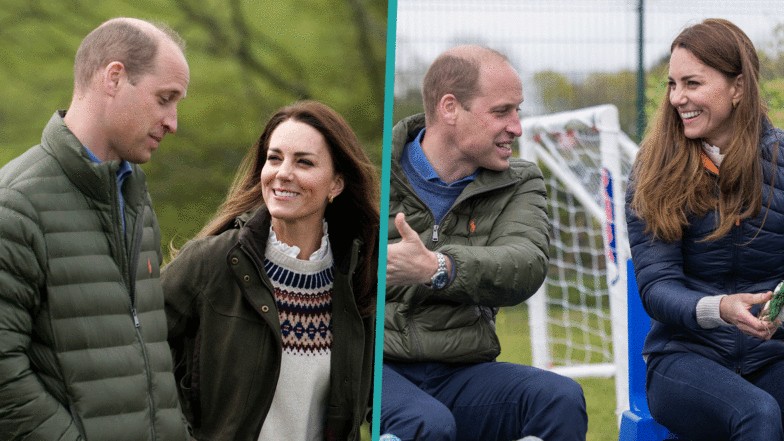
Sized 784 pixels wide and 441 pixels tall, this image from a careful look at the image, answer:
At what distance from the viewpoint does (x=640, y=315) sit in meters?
2.45

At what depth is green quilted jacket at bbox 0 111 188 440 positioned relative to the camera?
1.37 metres

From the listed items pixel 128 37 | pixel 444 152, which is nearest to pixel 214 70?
pixel 128 37

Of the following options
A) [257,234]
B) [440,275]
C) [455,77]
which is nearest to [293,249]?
[257,234]

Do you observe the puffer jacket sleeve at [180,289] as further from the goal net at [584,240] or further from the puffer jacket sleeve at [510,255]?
the goal net at [584,240]

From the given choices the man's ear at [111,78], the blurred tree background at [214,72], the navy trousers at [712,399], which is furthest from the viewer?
the navy trousers at [712,399]

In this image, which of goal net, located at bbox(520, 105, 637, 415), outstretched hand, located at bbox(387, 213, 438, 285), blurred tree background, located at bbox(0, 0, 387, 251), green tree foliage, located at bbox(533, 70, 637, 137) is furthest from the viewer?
green tree foliage, located at bbox(533, 70, 637, 137)

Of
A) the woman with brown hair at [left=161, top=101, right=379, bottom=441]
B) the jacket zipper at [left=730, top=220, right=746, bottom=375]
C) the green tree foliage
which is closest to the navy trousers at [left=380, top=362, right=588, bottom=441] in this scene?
the woman with brown hair at [left=161, top=101, right=379, bottom=441]

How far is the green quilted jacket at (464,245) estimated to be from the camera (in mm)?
1958

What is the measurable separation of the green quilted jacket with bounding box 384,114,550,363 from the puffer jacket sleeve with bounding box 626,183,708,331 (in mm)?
325

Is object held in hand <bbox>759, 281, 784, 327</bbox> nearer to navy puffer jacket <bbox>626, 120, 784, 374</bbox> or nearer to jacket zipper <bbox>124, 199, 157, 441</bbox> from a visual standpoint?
navy puffer jacket <bbox>626, 120, 784, 374</bbox>

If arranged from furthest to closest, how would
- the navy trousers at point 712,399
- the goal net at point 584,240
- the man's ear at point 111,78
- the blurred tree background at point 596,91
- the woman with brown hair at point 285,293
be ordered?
1. the blurred tree background at point 596,91
2. the goal net at point 584,240
3. the navy trousers at point 712,399
4. the woman with brown hair at point 285,293
5. the man's ear at point 111,78

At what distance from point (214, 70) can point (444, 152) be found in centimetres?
61

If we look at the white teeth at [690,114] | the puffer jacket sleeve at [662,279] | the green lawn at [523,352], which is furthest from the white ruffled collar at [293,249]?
the green lawn at [523,352]

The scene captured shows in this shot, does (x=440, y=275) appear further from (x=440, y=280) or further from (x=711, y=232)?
(x=711, y=232)
